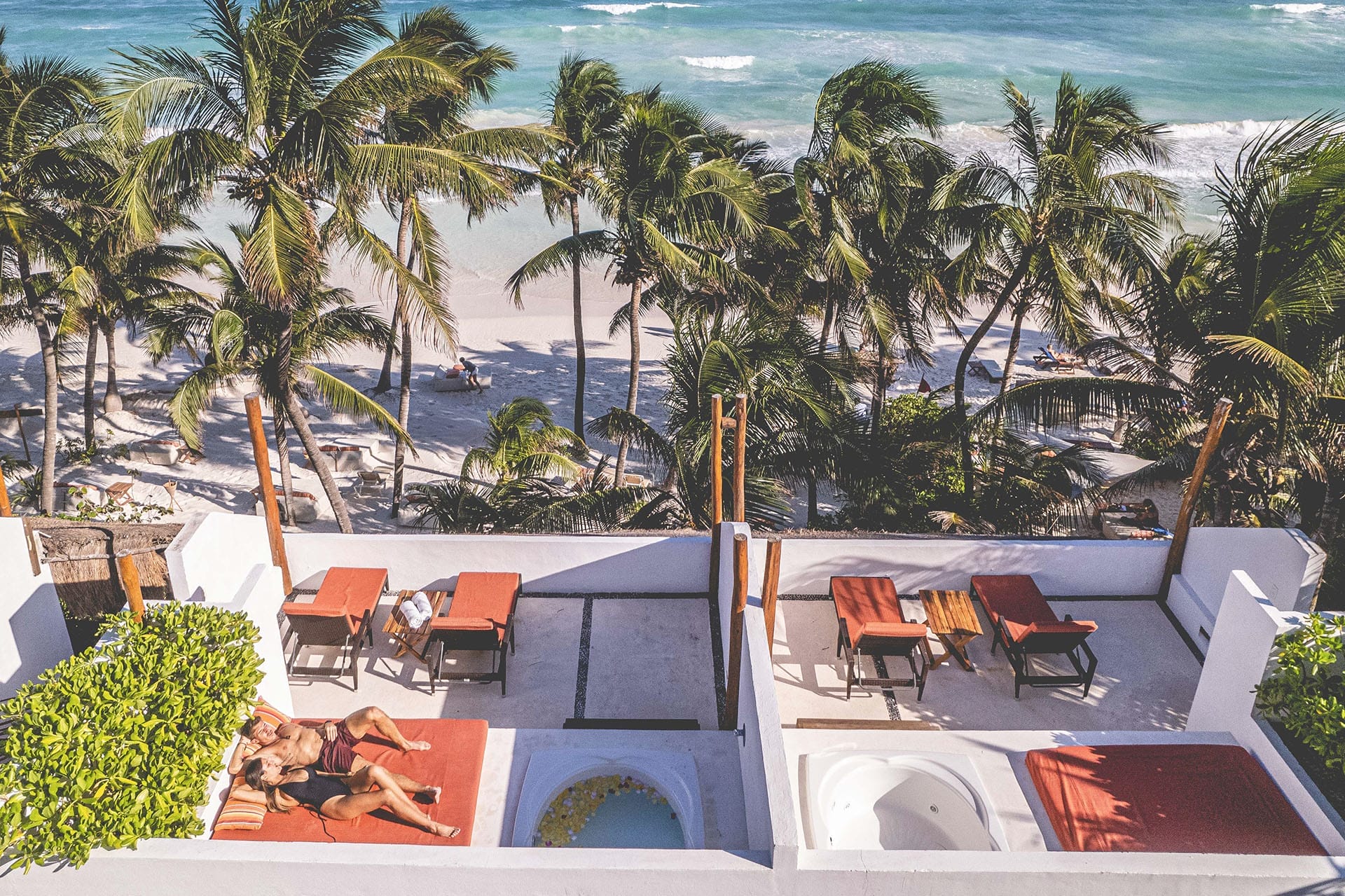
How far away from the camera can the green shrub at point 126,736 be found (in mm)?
4629

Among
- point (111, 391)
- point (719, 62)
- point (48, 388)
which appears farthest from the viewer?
point (719, 62)

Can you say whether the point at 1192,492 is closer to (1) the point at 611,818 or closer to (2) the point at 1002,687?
(2) the point at 1002,687

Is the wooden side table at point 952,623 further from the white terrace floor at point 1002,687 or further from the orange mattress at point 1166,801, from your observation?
the orange mattress at point 1166,801

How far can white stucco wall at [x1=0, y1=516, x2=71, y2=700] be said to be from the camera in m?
6.23

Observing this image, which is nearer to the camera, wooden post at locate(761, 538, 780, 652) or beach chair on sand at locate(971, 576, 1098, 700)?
wooden post at locate(761, 538, 780, 652)

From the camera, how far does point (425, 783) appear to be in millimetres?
6133

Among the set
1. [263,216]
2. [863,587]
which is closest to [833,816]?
[863,587]

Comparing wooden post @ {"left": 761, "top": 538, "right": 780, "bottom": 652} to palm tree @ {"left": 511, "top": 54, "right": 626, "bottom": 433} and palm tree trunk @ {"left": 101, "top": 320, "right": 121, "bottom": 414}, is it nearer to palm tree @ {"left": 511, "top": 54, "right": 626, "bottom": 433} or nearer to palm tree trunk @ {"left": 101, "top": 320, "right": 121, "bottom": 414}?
palm tree @ {"left": 511, "top": 54, "right": 626, "bottom": 433}

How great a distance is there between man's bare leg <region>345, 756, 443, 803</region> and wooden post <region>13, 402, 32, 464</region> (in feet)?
45.7

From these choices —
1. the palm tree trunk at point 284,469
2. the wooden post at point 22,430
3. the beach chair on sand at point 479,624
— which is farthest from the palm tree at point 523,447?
the wooden post at point 22,430

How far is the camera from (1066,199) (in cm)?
1227

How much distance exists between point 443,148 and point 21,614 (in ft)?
22.7

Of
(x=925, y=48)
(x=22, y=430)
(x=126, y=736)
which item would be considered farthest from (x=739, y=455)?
(x=925, y=48)

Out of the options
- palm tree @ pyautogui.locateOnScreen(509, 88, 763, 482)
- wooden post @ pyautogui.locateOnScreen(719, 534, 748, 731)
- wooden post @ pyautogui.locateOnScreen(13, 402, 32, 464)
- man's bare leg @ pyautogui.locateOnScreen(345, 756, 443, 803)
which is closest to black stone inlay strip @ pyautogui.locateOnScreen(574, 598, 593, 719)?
wooden post @ pyautogui.locateOnScreen(719, 534, 748, 731)
